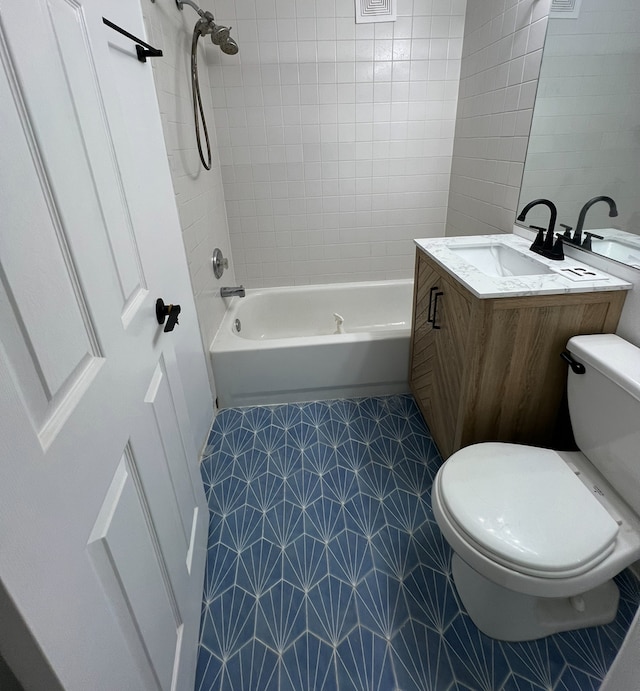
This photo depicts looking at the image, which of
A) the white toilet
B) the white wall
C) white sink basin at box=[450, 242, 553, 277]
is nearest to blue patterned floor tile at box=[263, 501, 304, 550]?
the white toilet

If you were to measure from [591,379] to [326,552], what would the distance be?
3.31 feet

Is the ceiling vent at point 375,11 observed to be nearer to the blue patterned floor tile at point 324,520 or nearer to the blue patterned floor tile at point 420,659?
the blue patterned floor tile at point 324,520

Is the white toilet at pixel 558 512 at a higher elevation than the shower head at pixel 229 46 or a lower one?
lower

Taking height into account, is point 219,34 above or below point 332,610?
above

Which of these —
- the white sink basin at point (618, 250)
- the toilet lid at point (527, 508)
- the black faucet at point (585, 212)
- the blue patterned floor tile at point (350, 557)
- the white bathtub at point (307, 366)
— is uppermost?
the black faucet at point (585, 212)

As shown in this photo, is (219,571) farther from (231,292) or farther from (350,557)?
(231,292)

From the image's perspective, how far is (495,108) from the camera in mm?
1940

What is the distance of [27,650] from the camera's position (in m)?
0.43

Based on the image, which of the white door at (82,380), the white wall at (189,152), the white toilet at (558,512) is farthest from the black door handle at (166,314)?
the white toilet at (558,512)

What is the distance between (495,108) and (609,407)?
158 centimetres

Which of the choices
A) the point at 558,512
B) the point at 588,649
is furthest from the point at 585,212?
the point at 588,649

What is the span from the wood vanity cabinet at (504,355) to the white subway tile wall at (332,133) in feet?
3.83

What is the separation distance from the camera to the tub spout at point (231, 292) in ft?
7.69

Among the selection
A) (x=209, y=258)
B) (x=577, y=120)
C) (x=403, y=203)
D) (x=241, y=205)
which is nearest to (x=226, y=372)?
(x=209, y=258)
